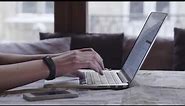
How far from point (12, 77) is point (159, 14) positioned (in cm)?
71

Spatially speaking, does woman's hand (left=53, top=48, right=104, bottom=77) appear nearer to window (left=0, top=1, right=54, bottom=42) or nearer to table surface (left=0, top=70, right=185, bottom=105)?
table surface (left=0, top=70, right=185, bottom=105)

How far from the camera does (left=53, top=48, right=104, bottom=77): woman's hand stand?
1428mm

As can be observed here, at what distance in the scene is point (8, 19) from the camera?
350 cm

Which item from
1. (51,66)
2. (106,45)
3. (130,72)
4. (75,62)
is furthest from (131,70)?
(106,45)

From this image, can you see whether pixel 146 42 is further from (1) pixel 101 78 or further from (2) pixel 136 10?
(2) pixel 136 10

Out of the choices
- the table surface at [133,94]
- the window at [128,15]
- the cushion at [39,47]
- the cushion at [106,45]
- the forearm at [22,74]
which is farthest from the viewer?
the window at [128,15]

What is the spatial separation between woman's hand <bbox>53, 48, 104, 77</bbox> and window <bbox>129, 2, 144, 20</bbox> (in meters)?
1.96

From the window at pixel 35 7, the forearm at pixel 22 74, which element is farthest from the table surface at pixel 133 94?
the window at pixel 35 7

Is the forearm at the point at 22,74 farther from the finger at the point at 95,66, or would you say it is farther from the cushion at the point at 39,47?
the cushion at the point at 39,47

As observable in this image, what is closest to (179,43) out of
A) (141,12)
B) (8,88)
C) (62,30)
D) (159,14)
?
(141,12)

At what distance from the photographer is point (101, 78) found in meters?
1.61

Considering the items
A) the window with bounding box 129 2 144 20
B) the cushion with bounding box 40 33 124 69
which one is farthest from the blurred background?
the cushion with bounding box 40 33 124 69

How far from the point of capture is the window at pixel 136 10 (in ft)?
11.3

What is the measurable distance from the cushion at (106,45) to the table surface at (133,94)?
→ 121 centimetres
